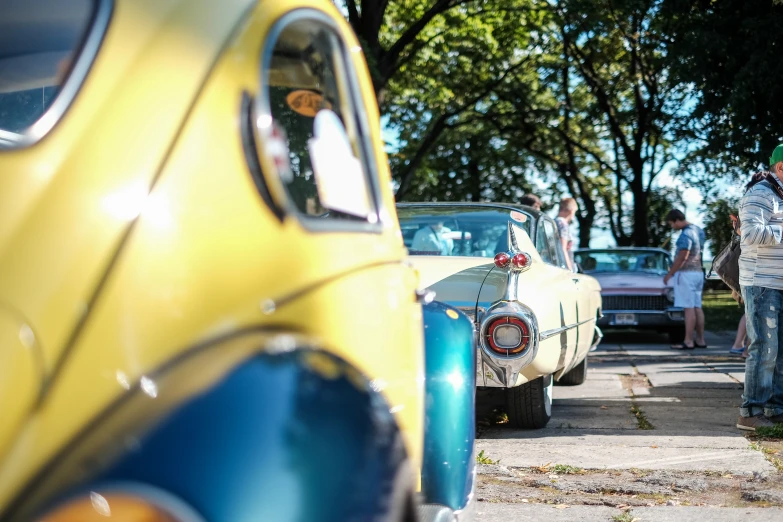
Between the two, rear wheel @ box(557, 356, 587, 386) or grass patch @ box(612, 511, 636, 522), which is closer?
grass patch @ box(612, 511, 636, 522)

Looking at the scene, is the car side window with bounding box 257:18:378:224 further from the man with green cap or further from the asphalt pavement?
the man with green cap

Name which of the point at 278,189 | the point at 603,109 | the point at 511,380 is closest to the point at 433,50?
the point at 603,109

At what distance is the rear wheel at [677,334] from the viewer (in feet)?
51.9

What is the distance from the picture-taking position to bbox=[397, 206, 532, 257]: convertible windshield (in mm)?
7152

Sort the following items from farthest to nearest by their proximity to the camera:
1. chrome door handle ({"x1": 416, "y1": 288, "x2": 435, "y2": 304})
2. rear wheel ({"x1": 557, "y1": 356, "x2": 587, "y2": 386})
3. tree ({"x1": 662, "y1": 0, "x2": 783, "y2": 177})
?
tree ({"x1": 662, "y1": 0, "x2": 783, "y2": 177}) → rear wheel ({"x1": 557, "y1": 356, "x2": 587, "y2": 386}) → chrome door handle ({"x1": 416, "y1": 288, "x2": 435, "y2": 304})

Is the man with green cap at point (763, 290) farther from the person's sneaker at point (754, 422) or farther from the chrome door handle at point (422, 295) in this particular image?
the chrome door handle at point (422, 295)

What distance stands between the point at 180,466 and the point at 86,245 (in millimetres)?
375

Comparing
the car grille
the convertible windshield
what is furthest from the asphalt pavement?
the car grille

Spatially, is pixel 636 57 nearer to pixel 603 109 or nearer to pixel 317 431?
pixel 603 109

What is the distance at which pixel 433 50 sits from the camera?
82.5 ft

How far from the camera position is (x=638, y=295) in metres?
16.1

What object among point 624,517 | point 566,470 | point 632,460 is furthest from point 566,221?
point 624,517

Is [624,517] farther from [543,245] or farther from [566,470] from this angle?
[543,245]

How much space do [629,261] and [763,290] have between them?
35.0 ft
